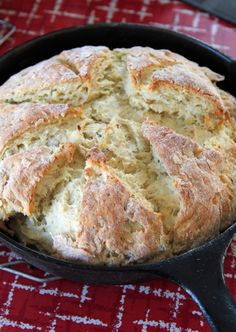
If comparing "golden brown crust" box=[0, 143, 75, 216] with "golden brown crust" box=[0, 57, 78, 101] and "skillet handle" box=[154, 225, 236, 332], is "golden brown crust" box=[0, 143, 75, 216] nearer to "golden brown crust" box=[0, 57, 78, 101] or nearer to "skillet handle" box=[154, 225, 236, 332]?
"golden brown crust" box=[0, 57, 78, 101]

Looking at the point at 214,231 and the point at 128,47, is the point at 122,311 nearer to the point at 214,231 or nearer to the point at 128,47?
the point at 214,231

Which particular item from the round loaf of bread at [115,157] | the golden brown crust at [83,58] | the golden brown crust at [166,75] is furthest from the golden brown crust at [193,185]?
the golden brown crust at [83,58]

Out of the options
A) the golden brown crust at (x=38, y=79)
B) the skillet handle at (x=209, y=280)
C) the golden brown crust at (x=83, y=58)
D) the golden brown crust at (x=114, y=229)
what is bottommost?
the skillet handle at (x=209, y=280)

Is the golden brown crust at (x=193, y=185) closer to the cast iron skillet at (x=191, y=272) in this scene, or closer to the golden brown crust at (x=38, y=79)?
the cast iron skillet at (x=191, y=272)

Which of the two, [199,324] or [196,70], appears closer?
[199,324]

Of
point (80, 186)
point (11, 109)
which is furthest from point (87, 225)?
point (11, 109)

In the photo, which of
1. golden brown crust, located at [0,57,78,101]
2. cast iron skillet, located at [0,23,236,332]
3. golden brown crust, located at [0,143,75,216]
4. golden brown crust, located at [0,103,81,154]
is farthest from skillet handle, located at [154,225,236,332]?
golden brown crust, located at [0,57,78,101]
